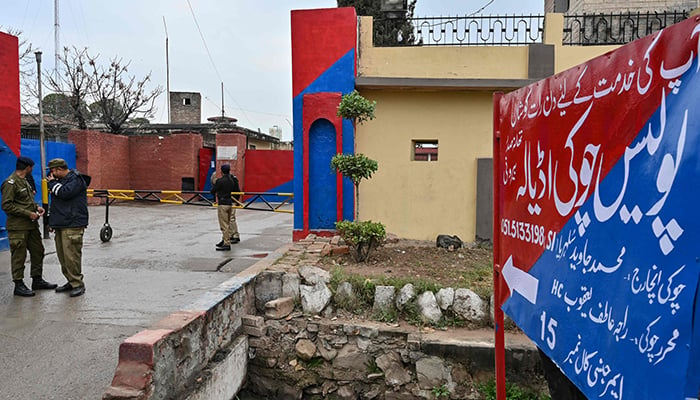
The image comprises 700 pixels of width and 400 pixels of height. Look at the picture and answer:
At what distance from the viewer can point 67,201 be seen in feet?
20.5

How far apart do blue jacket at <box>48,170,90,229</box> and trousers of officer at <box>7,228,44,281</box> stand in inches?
20.2

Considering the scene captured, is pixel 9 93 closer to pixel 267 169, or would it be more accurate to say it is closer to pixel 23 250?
pixel 23 250

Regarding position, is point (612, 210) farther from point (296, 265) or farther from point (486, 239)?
point (486, 239)

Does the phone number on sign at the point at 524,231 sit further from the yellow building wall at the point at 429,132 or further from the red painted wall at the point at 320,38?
the red painted wall at the point at 320,38

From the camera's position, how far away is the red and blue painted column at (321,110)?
8125 millimetres

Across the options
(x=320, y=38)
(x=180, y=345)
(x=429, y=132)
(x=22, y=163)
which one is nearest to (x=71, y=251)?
(x=22, y=163)

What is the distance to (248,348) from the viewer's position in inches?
215

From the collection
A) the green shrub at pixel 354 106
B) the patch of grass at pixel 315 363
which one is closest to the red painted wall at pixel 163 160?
the green shrub at pixel 354 106

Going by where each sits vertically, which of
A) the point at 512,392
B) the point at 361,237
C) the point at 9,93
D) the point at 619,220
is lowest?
the point at 512,392

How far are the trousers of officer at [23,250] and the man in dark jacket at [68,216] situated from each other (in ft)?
1.48

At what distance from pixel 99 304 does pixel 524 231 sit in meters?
5.27

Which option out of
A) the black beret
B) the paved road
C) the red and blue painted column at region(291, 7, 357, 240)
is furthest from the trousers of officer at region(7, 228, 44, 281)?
the red and blue painted column at region(291, 7, 357, 240)

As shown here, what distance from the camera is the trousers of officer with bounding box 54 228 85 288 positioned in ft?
20.5

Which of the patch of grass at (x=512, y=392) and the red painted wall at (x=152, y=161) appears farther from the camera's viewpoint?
the red painted wall at (x=152, y=161)
